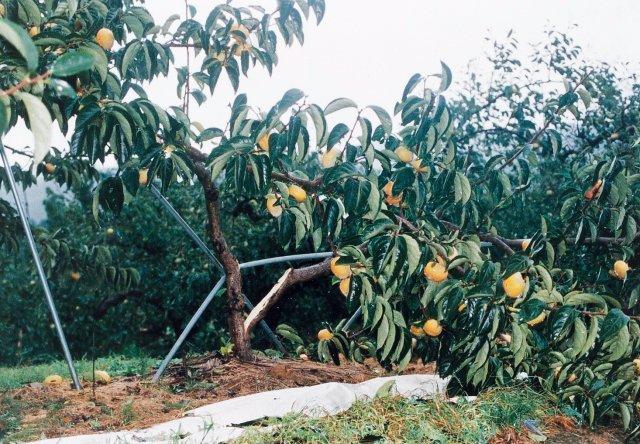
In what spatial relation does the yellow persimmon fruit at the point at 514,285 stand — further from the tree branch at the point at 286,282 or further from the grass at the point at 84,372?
the grass at the point at 84,372

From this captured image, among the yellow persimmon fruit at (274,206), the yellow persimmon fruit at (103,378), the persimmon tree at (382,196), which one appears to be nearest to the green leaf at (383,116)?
the persimmon tree at (382,196)

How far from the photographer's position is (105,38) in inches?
91.0

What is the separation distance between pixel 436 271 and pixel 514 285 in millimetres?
273

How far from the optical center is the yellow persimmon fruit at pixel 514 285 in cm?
224

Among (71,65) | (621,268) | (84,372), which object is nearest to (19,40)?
(71,65)

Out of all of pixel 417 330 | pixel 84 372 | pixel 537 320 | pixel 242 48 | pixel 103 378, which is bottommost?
pixel 84 372

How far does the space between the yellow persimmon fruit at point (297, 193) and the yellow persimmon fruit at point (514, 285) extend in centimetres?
75

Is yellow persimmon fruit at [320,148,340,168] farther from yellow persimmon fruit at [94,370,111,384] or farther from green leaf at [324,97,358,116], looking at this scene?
yellow persimmon fruit at [94,370,111,384]

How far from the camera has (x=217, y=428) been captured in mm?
2049

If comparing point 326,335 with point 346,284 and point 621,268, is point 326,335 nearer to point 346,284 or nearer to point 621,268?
point 346,284

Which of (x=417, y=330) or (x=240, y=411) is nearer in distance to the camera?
(x=240, y=411)

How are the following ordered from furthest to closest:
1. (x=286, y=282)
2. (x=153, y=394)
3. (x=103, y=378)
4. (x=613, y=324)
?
(x=286, y=282) → (x=103, y=378) → (x=153, y=394) → (x=613, y=324)

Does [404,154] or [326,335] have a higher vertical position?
[404,154]

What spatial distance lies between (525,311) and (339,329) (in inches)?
43.1
